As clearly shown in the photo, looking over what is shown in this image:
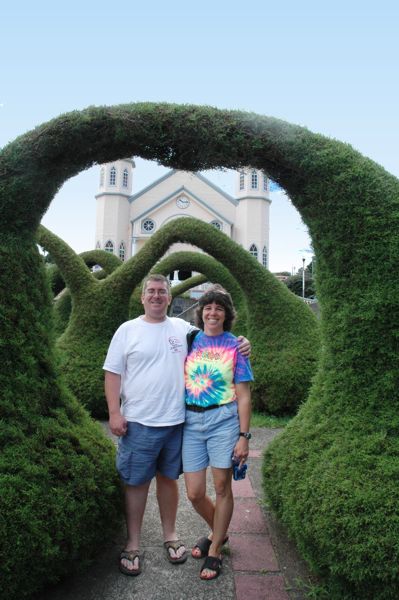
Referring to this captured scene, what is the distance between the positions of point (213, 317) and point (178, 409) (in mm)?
618

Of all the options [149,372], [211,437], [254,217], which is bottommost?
[211,437]

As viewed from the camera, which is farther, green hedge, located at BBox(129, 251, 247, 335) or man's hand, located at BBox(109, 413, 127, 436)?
green hedge, located at BBox(129, 251, 247, 335)

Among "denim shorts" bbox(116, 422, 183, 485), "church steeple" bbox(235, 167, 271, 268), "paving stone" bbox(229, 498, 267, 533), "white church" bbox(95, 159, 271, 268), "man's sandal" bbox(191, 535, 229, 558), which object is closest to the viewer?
"denim shorts" bbox(116, 422, 183, 485)

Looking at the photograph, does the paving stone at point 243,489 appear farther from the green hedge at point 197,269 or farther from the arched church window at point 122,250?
the arched church window at point 122,250

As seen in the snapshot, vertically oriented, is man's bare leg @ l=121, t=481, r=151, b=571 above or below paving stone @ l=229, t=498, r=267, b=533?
above

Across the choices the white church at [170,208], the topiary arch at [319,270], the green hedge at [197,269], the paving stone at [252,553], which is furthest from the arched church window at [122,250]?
the paving stone at [252,553]

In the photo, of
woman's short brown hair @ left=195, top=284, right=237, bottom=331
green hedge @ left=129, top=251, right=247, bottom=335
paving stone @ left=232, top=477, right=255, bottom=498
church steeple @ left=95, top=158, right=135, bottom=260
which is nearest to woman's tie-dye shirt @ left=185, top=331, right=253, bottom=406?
woman's short brown hair @ left=195, top=284, right=237, bottom=331

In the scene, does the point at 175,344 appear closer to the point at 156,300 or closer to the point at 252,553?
the point at 156,300

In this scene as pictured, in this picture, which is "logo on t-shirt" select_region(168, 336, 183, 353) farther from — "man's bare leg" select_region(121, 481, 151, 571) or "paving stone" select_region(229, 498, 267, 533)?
"paving stone" select_region(229, 498, 267, 533)

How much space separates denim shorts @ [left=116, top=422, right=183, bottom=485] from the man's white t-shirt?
74mm

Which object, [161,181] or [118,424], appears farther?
[161,181]

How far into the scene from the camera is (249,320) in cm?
766

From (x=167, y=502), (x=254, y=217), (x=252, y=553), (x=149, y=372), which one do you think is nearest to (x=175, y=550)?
(x=167, y=502)

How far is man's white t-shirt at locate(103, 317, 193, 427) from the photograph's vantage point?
2807 millimetres
